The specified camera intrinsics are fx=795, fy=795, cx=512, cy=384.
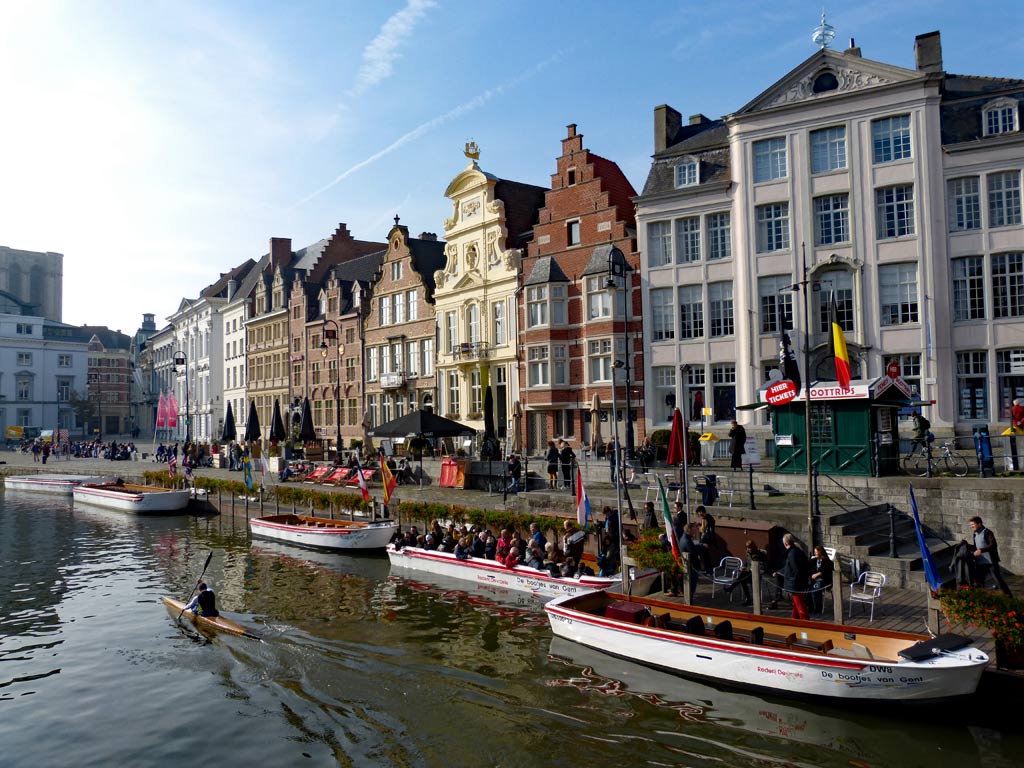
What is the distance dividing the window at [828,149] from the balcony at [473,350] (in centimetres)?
1864

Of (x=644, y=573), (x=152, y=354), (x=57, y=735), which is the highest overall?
(x=152, y=354)

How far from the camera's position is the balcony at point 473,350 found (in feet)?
140

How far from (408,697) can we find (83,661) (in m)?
7.96

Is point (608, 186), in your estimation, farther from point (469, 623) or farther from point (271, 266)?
point (271, 266)

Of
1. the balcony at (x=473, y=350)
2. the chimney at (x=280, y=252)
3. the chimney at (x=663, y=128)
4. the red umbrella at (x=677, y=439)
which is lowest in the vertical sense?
the red umbrella at (x=677, y=439)

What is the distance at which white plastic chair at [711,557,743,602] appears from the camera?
1716 cm

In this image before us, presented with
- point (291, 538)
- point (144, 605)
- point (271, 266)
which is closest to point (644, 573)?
point (144, 605)

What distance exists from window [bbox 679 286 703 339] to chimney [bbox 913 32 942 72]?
1197 cm

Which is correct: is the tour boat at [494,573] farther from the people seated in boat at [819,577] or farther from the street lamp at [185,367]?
the street lamp at [185,367]

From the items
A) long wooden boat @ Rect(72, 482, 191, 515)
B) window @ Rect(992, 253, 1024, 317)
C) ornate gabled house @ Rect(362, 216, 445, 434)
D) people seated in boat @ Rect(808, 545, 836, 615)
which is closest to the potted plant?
people seated in boat @ Rect(808, 545, 836, 615)

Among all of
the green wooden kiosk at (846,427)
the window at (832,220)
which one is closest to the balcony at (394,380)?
the window at (832,220)

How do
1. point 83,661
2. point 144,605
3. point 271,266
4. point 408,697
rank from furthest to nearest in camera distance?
1. point 271,266
2. point 144,605
3. point 83,661
4. point 408,697

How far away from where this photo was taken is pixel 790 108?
31.9 m

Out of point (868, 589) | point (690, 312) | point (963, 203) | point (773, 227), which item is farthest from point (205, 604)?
point (963, 203)
